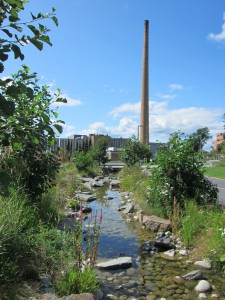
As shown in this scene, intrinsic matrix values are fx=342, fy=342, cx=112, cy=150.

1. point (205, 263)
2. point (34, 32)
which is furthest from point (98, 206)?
point (34, 32)

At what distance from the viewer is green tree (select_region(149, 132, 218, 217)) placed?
9016mm

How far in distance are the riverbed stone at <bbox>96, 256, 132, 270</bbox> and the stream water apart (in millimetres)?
95

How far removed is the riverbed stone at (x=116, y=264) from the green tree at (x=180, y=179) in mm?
2917

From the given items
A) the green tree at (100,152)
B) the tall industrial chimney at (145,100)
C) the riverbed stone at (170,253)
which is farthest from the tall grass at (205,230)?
the tall industrial chimney at (145,100)

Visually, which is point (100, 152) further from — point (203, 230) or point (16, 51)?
point (16, 51)

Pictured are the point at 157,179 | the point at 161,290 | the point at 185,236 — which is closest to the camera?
the point at 161,290

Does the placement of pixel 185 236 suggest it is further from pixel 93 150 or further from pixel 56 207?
pixel 93 150

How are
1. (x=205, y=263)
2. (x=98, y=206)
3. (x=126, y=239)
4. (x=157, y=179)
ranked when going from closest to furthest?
(x=205, y=263) → (x=126, y=239) → (x=157, y=179) → (x=98, y=206)

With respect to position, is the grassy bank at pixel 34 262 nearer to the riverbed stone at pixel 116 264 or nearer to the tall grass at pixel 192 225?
the riverbed stone at pixel 116 264

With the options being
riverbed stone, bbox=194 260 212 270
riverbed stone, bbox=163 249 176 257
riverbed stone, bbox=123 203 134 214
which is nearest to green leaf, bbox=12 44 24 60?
riverbed stone, bbox=194 260 212 270

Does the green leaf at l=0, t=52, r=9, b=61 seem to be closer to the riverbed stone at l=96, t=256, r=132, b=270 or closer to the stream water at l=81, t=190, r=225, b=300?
the stream water at l=81, t=190, r=225, b=300

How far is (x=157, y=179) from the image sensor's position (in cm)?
941

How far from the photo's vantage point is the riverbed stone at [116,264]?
6.05 meters

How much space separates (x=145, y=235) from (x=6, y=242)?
15.7ft
